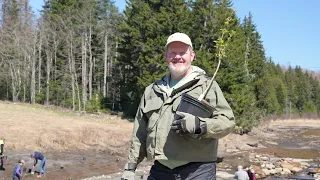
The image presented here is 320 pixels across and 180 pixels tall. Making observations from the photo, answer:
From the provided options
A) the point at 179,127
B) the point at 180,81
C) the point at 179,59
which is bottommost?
the point at 179,127

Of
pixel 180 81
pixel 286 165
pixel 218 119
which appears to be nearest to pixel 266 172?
pixel 286 165

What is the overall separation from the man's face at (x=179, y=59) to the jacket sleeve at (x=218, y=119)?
281 millimetres

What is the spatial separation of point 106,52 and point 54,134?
22.7 meters

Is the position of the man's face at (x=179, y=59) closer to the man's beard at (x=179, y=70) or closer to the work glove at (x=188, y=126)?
the man's beard at (x=179, y=70)

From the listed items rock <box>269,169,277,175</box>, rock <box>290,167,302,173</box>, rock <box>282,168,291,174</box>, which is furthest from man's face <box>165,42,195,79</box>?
rock <box>290,167,302,173</box>

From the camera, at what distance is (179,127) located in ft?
9.13

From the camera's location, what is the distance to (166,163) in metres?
3.06

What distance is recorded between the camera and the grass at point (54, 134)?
920 inches

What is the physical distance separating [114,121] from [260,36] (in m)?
38.3

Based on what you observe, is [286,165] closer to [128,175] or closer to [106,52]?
[128,175]

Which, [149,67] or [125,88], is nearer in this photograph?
[149,67]

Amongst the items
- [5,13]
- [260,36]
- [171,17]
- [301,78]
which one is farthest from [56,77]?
[301,78]

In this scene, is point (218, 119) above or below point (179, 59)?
below

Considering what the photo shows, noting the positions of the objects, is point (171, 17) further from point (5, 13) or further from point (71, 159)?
point (5, 13)
